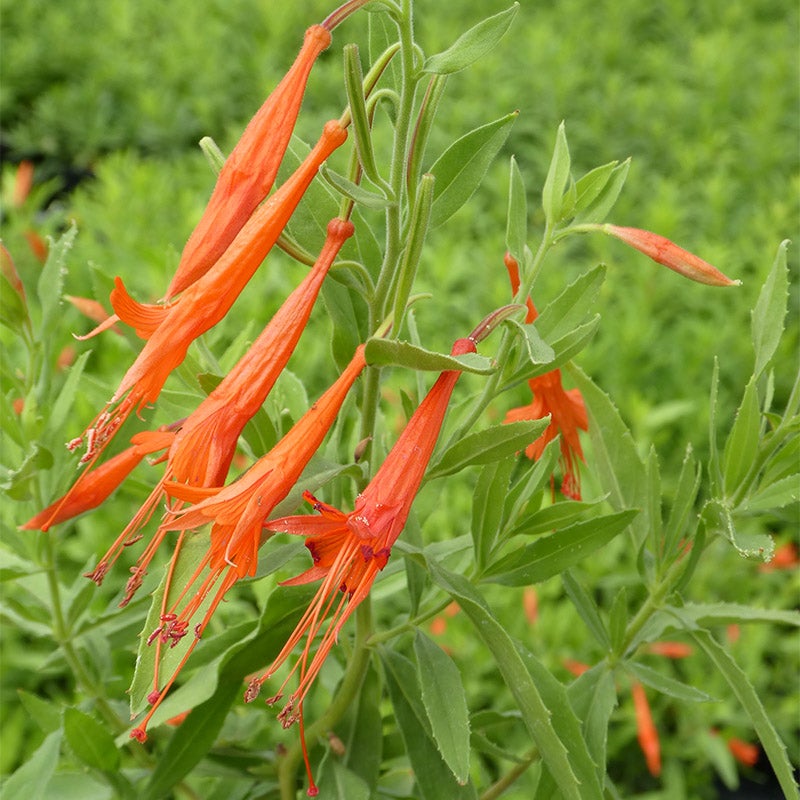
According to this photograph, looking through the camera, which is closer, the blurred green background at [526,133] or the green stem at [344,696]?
the green stem at [344,696]

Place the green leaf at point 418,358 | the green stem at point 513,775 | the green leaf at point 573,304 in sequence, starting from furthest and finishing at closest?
the green stem at point 513,775
the green leaf at point 573,304
the green leaf at point 418,358

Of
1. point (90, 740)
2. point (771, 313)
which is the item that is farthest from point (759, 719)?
point (90, 740)

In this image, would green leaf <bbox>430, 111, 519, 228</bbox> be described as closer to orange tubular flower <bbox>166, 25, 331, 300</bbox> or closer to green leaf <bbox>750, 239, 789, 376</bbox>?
orange tubular flower <bbox>166, 25, 331, 300</bbox>

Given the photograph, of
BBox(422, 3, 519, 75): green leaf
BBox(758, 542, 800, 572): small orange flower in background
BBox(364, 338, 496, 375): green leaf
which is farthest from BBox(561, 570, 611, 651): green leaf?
BBox(758, 542, 800, 572): small orange flower in background

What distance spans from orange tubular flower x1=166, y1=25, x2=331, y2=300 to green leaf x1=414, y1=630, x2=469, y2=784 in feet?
1.09

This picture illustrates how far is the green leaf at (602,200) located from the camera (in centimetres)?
91

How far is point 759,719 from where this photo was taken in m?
0.89

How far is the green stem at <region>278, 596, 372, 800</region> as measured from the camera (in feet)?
3.03

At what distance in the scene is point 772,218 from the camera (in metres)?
3.11

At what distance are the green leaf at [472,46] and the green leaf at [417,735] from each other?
0.47 m

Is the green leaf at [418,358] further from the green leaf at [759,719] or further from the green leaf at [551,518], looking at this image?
the green leaf at [759,719]

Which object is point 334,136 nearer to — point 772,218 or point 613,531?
point 613,531

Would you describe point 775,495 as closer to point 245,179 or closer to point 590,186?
point 590,186

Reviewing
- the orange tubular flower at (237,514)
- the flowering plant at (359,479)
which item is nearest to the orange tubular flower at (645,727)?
the flowering plant at (359,479)
